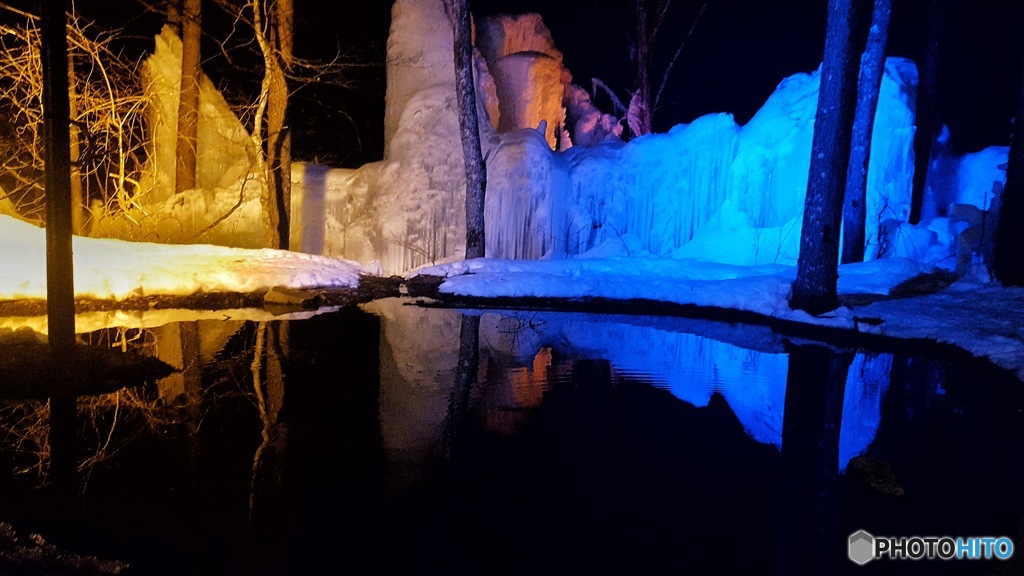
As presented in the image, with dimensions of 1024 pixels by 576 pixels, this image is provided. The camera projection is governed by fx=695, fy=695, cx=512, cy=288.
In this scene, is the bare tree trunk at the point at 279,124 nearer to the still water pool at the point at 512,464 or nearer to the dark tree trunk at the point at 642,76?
the still water pool at the point at 512,464

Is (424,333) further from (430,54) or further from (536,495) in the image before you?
(430,54)

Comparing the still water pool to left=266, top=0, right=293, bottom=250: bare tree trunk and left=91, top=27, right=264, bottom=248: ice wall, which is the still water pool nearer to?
left=266, top=0, right=293, bottom=250: bare tree trunk

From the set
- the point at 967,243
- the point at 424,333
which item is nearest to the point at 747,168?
the point at 967,243

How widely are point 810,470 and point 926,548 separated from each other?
98 cm

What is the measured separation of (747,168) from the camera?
1617cm

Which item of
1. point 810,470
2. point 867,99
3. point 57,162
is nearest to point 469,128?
point 867,99

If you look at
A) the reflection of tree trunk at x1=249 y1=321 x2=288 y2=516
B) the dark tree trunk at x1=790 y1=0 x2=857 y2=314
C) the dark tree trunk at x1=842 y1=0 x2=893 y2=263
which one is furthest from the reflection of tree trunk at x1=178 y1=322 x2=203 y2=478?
the dark tree trunk at x1=842 y1=0 x2=893 y2=263

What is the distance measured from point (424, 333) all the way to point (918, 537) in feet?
20.4

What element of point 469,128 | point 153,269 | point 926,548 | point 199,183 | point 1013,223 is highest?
point 469,128

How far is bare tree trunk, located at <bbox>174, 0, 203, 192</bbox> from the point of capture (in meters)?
15.6

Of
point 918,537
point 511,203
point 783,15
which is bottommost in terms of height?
point 918,537

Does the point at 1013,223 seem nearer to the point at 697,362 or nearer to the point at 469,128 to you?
the point at 697,362

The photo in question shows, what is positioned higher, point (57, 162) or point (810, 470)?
point (57, 162)

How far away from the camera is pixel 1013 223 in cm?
1177
